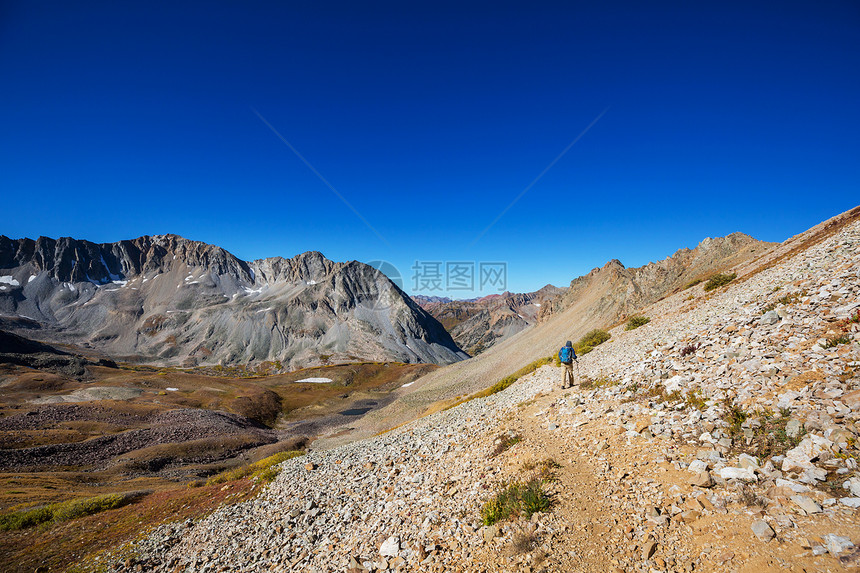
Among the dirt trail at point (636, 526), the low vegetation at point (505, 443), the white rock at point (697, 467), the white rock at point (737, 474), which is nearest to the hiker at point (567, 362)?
the low vegetation at point (505, 443)

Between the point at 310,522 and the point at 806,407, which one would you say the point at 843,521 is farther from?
the point at 310,522

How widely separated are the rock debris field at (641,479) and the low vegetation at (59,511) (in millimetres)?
7227

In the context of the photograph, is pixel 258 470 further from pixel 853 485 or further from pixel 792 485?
pixel 853 485

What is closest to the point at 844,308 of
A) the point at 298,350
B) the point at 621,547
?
the point at 621,547

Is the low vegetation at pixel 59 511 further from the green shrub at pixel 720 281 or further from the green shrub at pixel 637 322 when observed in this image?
the green shrub at pixel 720 281

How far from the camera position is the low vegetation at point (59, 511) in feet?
57.2

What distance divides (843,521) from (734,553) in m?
1.73

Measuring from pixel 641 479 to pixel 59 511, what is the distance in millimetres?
28317

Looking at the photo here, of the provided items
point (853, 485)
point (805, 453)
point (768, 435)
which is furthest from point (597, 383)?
point (853, 485)

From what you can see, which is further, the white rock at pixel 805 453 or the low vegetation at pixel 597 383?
the low vegetation at pixel 597 383

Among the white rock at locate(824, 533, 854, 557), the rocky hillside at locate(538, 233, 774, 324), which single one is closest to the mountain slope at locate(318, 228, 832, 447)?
the rocky hillside at locate(538, 233, 774, 324)

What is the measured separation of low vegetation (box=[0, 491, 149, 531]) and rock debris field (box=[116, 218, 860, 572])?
723 centimetres

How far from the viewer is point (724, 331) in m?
14.5

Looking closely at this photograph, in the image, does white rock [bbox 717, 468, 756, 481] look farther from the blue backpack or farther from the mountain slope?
the mountain slope
